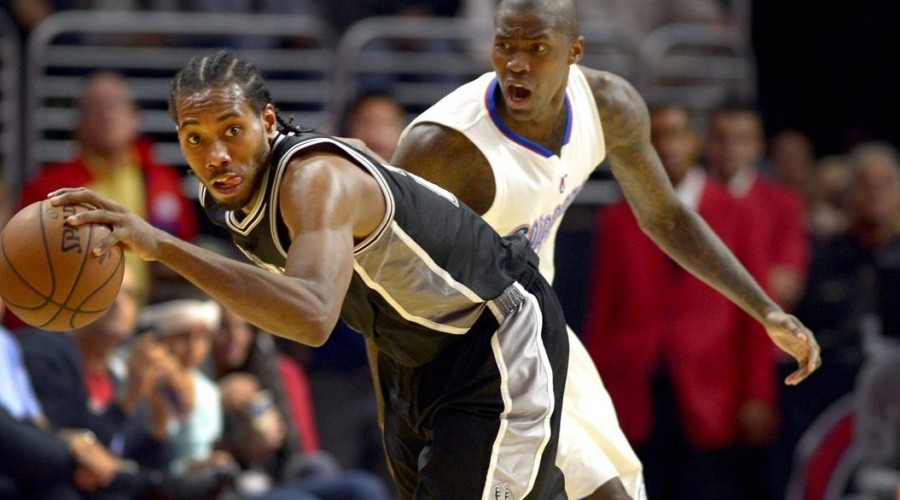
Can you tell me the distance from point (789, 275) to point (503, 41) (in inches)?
167

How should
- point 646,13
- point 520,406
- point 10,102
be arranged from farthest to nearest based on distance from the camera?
point 646,13
point 10,102
point 520,406

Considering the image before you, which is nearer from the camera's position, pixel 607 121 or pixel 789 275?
pixel 607 121

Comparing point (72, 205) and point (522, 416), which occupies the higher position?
point (72, 205)

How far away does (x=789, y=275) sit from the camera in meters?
8.27

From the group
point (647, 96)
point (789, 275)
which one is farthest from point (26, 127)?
point (789, 275)

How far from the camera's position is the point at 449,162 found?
174 inches

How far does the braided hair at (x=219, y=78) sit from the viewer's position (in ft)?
11.8

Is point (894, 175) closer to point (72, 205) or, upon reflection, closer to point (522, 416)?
point (522, 416)

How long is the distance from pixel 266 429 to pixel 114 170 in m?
1.63

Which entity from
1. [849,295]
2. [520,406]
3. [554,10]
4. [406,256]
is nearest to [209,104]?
[406,256]

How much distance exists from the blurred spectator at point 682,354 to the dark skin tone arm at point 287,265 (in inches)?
182

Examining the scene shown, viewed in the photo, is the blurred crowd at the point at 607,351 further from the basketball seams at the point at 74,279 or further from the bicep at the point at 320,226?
the bicep at the point at 320,226

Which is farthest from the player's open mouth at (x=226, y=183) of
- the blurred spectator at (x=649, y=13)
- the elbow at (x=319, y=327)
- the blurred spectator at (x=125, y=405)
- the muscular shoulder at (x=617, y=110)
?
the blurred spectator at (x=649, y=13)

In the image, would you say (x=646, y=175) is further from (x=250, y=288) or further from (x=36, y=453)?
(x=36, y=453)
